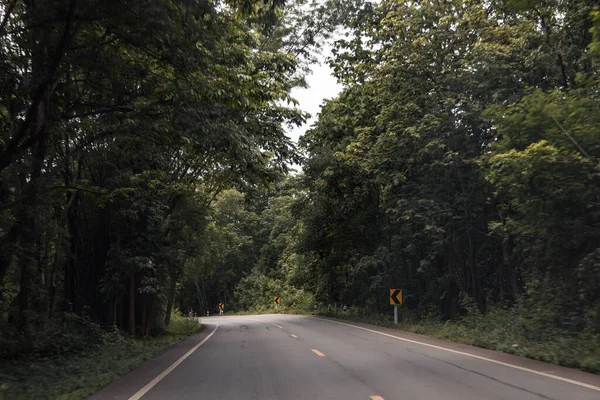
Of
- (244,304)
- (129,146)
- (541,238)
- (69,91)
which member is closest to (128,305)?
(129,146)

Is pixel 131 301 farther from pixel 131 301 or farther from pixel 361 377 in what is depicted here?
pixel 361 377

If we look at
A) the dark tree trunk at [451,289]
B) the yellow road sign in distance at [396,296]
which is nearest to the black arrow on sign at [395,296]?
the yellow road sign in distance at [396,296]

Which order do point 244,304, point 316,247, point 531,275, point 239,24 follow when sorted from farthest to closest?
point 244,304
point 316,247
point 531,275
point 239,24

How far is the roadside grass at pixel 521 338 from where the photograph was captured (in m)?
9.55

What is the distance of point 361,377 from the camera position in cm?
846

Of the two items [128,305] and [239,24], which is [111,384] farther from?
[128,305]

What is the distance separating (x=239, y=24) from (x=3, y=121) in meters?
6.59

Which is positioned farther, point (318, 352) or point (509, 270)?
point (509, 270)

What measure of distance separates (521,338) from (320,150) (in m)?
14.6

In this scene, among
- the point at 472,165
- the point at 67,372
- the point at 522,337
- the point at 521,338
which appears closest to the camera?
the point at 67,372

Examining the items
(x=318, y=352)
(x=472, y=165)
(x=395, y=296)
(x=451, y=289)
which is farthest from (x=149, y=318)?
(x=472, y=165)

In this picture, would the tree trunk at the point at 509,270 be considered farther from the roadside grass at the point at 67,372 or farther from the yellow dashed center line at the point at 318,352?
the roadside grass at the point at 67,372

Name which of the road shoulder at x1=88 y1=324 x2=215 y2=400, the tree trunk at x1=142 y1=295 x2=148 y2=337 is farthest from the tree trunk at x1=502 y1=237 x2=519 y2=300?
the tree trunk at x1=142 y1=295 x2=148 y2=337

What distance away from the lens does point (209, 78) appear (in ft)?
30.3
